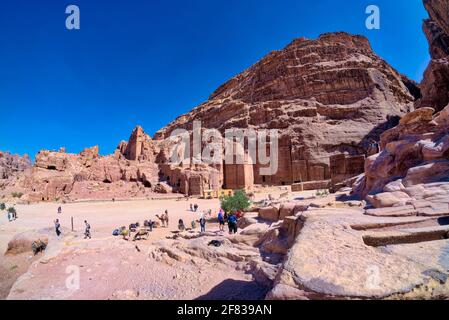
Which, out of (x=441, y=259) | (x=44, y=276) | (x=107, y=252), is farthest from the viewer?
(x=107, y=252)

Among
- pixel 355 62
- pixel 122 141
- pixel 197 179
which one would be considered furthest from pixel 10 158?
pixel 355 62

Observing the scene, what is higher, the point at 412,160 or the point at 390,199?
the point at 412,160

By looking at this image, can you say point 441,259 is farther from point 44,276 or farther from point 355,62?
point 355,62

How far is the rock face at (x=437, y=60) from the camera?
2530 centimetres

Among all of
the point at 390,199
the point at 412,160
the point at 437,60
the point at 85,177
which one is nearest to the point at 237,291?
the point at 390,199

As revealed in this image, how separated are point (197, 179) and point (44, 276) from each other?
33572 mm

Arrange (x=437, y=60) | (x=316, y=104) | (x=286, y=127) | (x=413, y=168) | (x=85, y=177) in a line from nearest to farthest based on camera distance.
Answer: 1. (x=413, y=168)
2. (x=437, y=60)
3. (x=85, y=177)
4. (x=286, y=127)
5. (x=316, y=104)

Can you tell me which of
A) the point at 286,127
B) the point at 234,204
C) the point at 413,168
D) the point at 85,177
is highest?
the point at 286,127

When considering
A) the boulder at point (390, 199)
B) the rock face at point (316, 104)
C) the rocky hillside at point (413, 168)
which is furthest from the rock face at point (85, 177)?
the boulder at point (390, 199)

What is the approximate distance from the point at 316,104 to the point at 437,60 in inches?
1068

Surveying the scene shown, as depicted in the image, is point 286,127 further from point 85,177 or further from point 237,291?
point 237,291

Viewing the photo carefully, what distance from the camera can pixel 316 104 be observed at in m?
61.4

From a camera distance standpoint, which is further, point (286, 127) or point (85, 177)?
point (286, 127)

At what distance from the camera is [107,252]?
11.0 metres
